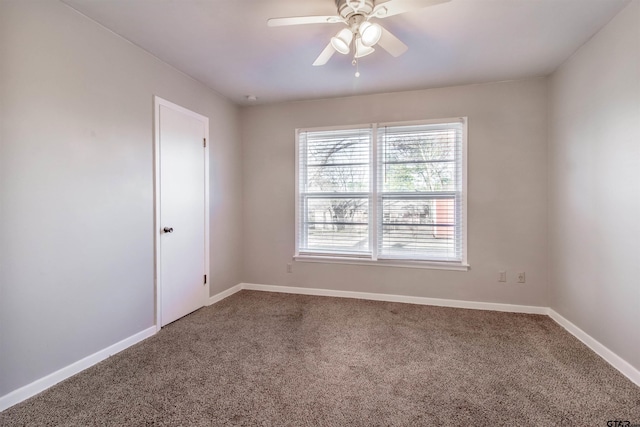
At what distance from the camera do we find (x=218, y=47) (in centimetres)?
253

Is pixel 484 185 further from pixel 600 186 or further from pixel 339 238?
pixel 339 238

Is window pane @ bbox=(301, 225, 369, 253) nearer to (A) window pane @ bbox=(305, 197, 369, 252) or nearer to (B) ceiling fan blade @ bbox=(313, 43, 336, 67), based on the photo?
(A) window pane @ bbox=(305, 197, 369, 252)

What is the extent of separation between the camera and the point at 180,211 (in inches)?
121

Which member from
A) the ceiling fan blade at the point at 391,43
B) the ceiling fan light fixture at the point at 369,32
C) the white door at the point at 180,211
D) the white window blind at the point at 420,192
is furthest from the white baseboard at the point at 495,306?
the ceiling fan light fixture at the point at 369,32

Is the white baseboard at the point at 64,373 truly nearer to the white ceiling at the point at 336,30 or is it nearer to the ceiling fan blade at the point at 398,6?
the white ceiling at the point at 336,30

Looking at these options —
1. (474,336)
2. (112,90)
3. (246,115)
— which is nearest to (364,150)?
(246,115)

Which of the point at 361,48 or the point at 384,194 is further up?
the point at 361,48

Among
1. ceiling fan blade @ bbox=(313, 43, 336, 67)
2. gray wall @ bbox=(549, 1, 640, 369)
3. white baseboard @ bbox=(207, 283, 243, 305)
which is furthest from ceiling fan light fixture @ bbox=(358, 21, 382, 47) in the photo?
white baseboard @ bbox=(207, 283, 243, 305)

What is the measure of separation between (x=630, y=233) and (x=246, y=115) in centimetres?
408

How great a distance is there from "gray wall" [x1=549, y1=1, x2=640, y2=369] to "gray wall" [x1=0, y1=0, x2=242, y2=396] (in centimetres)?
374

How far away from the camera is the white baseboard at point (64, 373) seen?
174 cm

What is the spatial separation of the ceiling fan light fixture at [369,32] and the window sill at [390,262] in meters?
2.48

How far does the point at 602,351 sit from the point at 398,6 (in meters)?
2.91

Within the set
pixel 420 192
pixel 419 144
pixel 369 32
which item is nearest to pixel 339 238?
pixel 420 192
